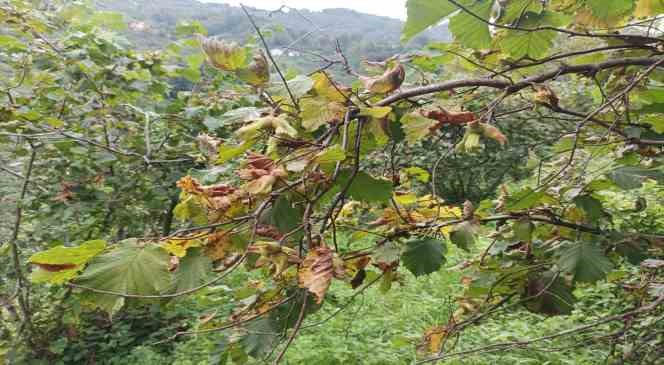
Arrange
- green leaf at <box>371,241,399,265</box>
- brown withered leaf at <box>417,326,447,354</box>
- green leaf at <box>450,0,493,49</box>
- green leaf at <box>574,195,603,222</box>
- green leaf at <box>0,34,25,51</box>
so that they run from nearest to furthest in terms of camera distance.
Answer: green leaf at <box>450,0,493,49</box>
green leaf at <box>371,241,399,265</box>
green leaf at <box>574,195,603,222</box>
brown withered leaf at <box>417,326,447,354</box>
green leaf at <box>0,34,25,51</box>

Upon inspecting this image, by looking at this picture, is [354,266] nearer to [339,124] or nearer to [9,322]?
[339,124]

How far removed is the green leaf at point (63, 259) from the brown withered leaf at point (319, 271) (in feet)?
0.81

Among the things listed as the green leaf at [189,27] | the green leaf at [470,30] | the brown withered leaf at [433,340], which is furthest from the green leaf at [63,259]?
the green leaf at [189,27]

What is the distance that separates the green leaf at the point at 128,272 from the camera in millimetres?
533

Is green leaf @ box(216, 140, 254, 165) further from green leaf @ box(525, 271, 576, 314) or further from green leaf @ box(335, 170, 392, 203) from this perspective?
green leaf @ box(525, 271, 576, 314)

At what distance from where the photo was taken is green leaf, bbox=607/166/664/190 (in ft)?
3.34

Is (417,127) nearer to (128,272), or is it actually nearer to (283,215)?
(283,215)

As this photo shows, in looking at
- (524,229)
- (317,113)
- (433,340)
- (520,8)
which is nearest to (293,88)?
(317,113)

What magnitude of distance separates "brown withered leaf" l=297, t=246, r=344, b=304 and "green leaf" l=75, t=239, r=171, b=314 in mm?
166

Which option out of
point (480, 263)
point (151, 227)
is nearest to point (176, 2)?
point (151, 227)

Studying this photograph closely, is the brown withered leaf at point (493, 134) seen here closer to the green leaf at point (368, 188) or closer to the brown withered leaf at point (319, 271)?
the green leaf at point (368, 188)

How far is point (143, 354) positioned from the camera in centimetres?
324

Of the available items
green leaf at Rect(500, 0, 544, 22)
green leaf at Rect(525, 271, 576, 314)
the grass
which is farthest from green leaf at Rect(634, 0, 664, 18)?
the grass

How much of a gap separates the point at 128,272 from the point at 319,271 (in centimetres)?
22
